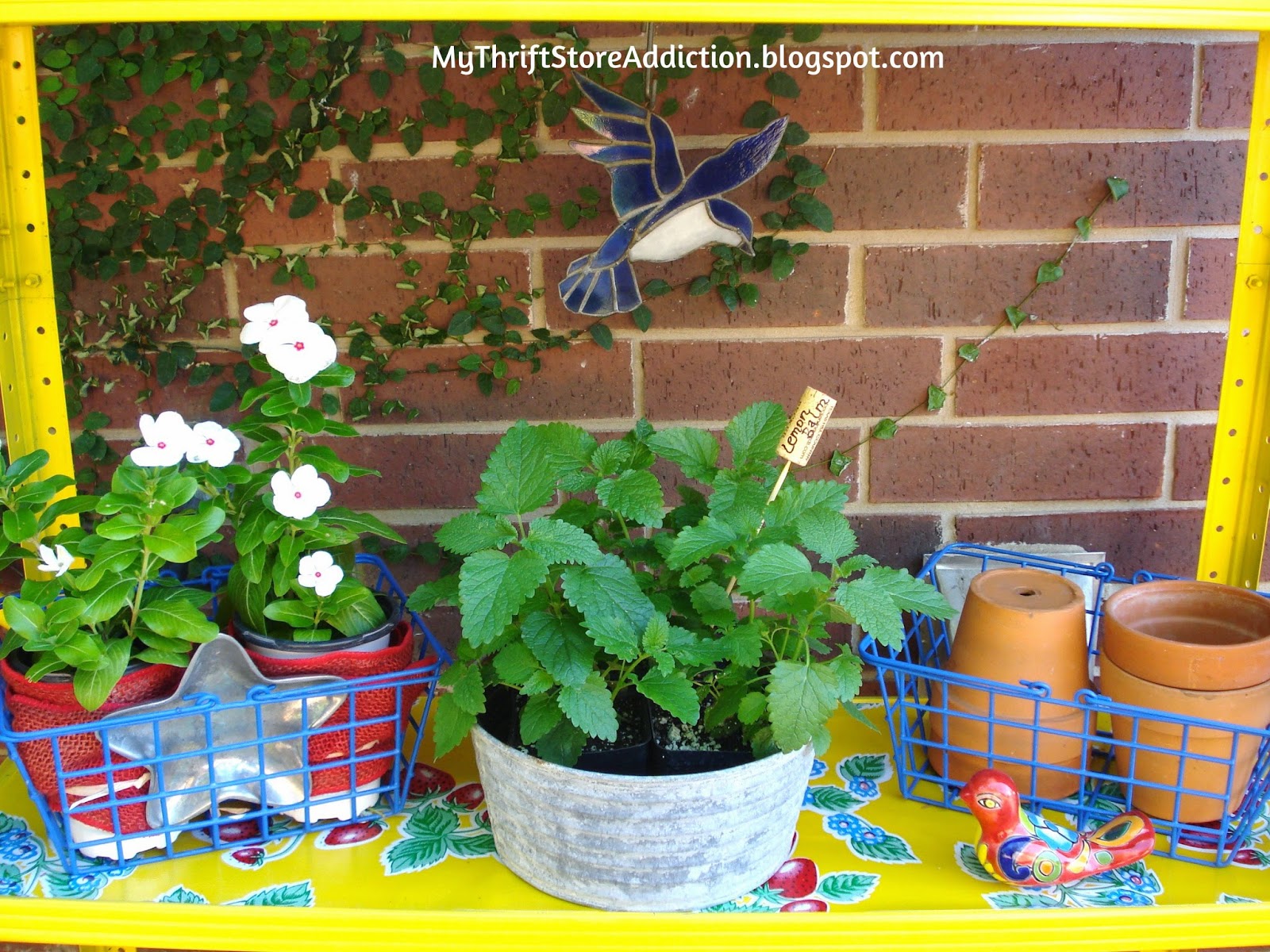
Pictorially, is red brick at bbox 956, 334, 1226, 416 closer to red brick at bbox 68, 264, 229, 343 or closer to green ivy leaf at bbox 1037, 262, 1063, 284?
green ivy leaf at bbox 1037, 262, 1063, 284

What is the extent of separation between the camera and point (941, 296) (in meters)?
1.02

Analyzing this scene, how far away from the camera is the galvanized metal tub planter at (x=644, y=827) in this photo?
0.68 m

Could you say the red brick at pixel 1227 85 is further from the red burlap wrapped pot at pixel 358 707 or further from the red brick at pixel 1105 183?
the red burlap wrapped pot at pixel 358 707

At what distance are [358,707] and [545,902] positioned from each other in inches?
7.8

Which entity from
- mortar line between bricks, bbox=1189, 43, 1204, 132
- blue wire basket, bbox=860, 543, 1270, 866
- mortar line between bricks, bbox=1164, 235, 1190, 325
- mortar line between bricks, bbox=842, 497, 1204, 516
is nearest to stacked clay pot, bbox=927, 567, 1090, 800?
blue wire basket, bbox=860, 543, 1270, 866

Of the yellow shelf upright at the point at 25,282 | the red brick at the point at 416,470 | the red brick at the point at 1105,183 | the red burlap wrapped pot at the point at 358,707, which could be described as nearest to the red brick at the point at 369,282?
the red brick at the point at 416,470

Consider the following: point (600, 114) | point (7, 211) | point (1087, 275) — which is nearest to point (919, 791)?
point (1087, 275)

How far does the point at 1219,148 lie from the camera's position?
98 centimetres

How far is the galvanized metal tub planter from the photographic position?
682 millimetres

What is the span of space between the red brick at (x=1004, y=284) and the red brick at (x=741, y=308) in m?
0.04

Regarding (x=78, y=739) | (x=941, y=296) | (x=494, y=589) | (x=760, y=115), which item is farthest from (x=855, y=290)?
(x=78, y=739)

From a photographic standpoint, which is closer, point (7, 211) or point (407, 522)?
point (7, 211)

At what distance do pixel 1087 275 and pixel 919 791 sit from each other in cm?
51

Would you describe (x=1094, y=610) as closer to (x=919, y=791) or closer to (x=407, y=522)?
(x=919, y=791)
